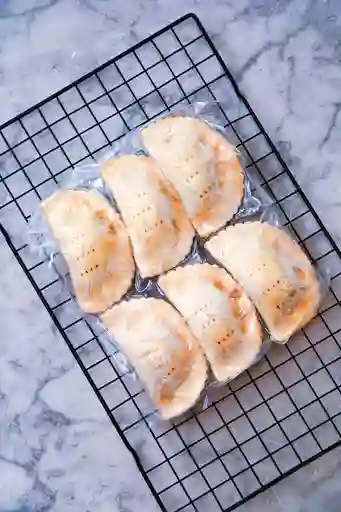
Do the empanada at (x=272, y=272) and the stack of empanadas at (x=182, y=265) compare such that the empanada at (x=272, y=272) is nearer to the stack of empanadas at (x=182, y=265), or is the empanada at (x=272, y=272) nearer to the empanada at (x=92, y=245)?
the stack of empanadas at (x=182, y=265)

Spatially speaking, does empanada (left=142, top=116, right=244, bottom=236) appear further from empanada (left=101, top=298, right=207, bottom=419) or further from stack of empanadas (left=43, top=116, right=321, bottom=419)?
empanada (left=101, top=298, right=207, bottom=419)

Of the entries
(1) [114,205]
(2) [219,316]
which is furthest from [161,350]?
(1) [114,205]

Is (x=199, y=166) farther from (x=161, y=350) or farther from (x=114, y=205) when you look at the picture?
(x=161, y=350)

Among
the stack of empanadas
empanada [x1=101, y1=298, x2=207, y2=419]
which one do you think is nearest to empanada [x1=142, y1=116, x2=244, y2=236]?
the stack of empanadas

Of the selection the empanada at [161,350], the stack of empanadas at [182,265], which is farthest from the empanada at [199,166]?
the empanada at [161,350]

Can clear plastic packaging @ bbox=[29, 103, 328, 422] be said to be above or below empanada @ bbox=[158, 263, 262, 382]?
above

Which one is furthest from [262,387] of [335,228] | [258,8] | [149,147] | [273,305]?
[258,8]
